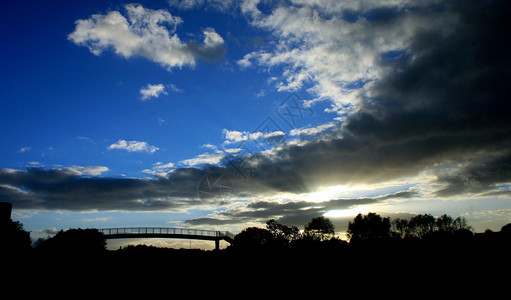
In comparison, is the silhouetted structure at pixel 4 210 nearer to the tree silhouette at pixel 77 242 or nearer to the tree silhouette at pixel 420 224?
the tree silhouette at pixel 77 242

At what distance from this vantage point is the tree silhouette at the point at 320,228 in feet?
345

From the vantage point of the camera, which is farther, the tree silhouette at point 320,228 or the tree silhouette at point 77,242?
the tree silhouette at point 320,228

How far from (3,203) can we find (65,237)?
21859 mm

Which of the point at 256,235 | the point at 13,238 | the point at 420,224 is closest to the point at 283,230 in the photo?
the point at 256,235

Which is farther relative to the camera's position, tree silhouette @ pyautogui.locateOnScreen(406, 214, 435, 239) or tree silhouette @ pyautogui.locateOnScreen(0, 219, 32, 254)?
tree silhouette @ pyautogui.locateOnScreen(406, 214, 435, 239)

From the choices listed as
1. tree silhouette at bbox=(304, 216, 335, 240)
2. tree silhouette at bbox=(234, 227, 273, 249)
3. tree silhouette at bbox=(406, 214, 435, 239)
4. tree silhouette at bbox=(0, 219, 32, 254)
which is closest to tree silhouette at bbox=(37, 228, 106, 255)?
tree silhouette at bbox=(0, 219, 32, 254)

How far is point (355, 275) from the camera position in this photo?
20625mm

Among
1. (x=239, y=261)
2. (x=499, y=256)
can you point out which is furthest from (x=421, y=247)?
(x=239, y=261)

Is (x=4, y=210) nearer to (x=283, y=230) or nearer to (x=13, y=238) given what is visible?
(x=13, y=238)

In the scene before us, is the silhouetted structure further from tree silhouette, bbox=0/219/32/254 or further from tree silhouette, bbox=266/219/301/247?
tree silhouette, bbox=266/219/301/247

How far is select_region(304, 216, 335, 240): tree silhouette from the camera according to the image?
345ft

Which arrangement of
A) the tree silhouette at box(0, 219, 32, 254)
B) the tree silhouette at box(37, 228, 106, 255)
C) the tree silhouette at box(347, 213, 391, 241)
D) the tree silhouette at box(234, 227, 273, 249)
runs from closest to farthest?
the tree silhouette at box(0, 219, 32, 254)
the tree silhouette at box(37, 228, 106, 255)
the tree silhouette at box(234, 227, 273, 249)
the tree silhouette at box(347, 213, 391, 241)

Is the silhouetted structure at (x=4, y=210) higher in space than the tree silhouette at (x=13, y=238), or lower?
higher

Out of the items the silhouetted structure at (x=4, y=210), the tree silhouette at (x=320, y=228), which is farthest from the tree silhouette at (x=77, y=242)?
the tree silhouette at (x=320, y=228)
